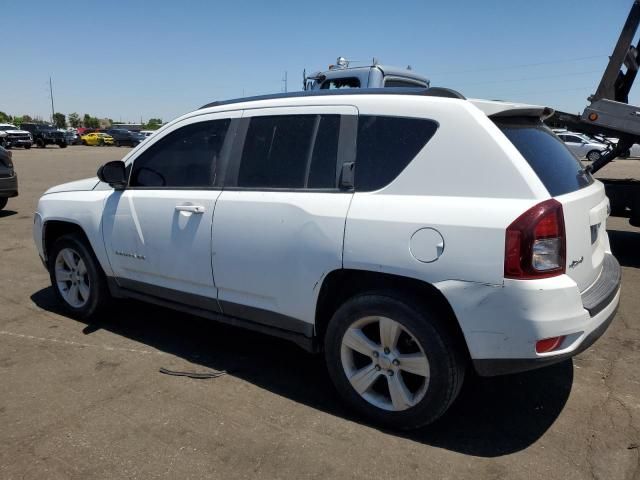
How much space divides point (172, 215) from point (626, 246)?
22.3 feet

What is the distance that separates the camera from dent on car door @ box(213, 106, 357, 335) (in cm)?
300

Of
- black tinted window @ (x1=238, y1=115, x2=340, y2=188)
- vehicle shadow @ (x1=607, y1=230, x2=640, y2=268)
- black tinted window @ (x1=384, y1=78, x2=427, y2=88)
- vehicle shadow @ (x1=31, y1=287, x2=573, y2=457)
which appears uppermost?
black tinted window @ (x1=384, y1=78, x2=427, y2=88)

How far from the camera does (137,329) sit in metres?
4.47

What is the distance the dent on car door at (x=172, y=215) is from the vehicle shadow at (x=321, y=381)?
499mm

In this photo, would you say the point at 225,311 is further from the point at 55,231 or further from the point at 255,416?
the point at 55,231

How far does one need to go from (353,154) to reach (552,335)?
4.62 ft

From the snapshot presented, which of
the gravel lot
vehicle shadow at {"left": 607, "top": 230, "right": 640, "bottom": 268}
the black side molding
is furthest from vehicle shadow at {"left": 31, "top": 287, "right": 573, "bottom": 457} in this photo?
vehicle shadow at {"left": 607, "top": 230, "right": 640, "bottom": 268}

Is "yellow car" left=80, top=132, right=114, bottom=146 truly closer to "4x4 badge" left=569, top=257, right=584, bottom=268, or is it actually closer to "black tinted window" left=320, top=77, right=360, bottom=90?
"black tinted window" left=320, top=77, right=360, bottom=90

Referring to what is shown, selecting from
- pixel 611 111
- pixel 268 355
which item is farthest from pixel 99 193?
pixel 611 111

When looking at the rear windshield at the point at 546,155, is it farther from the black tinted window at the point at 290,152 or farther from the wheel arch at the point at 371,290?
the black tinted window at the point at 290,152

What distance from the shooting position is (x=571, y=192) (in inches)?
110

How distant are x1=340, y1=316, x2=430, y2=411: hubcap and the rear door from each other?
896mm

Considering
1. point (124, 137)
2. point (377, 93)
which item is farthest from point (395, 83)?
point (124, 137)

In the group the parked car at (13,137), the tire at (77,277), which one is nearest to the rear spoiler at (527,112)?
the tire at (77,277)
